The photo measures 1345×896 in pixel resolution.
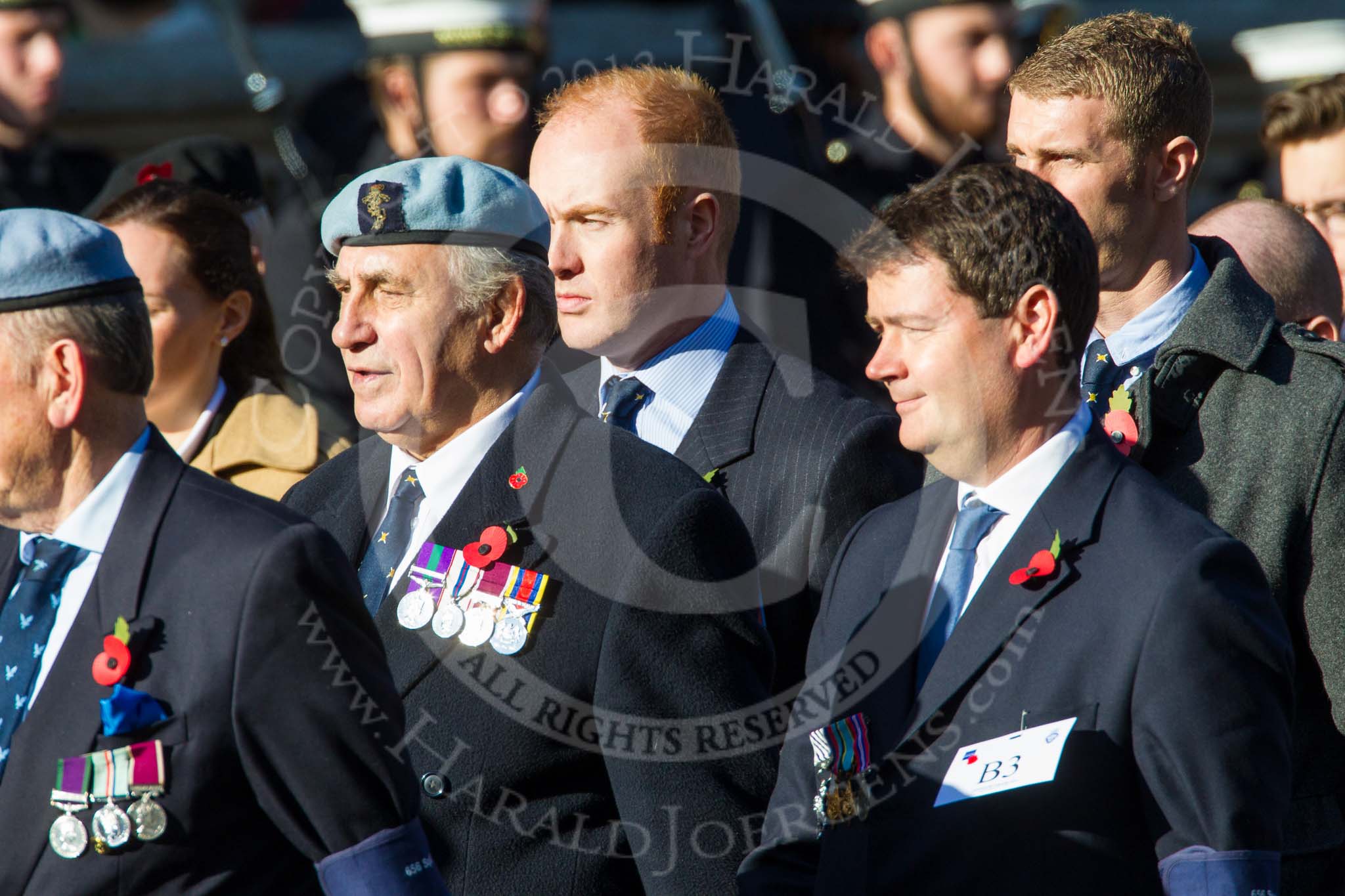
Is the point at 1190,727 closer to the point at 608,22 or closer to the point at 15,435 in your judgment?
the point at 15,435

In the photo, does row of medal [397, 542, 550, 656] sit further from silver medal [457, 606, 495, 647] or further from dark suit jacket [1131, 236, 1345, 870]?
dark suit jacket [1131, 236, 1345, 870]

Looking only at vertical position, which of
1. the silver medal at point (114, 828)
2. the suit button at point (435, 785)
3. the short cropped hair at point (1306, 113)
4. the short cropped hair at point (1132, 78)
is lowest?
the silver medal at point (114, 828)

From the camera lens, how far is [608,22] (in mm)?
9531

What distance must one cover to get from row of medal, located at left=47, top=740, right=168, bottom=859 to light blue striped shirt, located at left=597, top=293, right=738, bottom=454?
1459 millimetres

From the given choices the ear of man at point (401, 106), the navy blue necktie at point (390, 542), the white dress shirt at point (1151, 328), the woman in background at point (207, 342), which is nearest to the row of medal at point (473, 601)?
the navy blue necktie at point (390, 542)

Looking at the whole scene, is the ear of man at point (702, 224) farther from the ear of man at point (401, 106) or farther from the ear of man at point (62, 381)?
the ear of man at point (401, 106)

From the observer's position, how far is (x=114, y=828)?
2.46 m

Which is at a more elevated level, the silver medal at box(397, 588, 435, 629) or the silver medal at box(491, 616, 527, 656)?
the silver medal at box(397, 588, 435, 629)

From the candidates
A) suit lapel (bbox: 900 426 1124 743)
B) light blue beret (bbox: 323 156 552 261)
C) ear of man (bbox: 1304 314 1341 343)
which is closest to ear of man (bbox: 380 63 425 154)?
light blue beret (bbox: 323 156 552 261)

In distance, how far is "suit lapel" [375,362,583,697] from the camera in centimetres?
306

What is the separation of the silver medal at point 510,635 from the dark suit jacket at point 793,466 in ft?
1.77

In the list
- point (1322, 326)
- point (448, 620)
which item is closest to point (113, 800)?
point (448, 620)

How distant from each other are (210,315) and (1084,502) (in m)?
2.54

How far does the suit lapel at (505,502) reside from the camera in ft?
10.1
